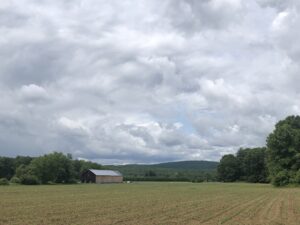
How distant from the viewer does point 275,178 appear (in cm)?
11250

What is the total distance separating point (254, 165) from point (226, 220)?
6653 inches

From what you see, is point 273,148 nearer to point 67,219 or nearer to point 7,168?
point 67,219

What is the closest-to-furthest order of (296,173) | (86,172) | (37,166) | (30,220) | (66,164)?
(30,220) → (296,173) → (37,166) → (66,164) → (86,172)

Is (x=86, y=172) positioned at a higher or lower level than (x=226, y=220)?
higher

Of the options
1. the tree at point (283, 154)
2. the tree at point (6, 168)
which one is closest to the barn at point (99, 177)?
the tree at point (6, 168)

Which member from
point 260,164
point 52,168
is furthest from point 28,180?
point 260,164

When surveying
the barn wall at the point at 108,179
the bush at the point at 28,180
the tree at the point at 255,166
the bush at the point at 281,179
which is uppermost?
Answer: the tree at the point at 255,166

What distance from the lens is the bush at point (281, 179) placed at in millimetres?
110188

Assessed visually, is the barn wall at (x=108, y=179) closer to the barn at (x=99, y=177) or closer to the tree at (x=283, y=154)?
the barn at (x=99, y=177)

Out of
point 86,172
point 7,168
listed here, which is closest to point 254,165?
point 86,172

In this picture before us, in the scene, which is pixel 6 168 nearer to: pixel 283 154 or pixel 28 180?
pixel 28 180

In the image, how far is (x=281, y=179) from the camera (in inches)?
4368

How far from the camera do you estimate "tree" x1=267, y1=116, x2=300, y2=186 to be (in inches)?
4373

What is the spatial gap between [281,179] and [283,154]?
685 centimetres
